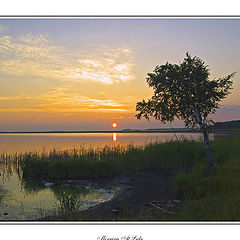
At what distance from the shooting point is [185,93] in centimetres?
1297

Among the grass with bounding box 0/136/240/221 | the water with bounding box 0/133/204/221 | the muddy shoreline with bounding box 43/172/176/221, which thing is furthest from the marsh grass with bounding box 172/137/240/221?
the water with bounding box 0/133/204/221

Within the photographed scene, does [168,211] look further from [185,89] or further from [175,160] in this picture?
[175,160]

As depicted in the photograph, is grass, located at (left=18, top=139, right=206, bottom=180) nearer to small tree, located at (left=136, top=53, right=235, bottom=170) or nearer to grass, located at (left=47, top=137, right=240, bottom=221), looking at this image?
grass, located at (left=47, top=137, right=240, bottom=221)

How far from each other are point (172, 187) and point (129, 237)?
635 cm

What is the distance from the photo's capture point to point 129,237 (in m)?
6.43

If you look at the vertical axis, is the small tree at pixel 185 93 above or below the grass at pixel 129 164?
above

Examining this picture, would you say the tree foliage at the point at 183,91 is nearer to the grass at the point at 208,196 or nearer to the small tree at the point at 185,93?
the small tree at the point at 185,93

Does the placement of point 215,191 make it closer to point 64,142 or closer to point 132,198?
point 132,198

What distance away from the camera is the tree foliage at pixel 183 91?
42.1 feet

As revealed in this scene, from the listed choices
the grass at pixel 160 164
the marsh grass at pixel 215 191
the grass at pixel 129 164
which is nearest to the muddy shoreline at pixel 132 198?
Answer: the grass at pixel 160 164

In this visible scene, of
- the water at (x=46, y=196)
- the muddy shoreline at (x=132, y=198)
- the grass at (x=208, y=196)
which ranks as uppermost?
the grass at (x=208, y=196)

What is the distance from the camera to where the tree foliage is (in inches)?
505

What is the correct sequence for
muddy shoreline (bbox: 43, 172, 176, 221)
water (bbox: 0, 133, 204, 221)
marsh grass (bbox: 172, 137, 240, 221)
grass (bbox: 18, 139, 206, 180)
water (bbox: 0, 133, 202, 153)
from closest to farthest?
marsh grass (bbox: 172, 137, 240, 221)
muddy shoreline (bbox: 43, 172, 176, 221)
water (bbox: 0, 133, 204, 221)
grass (bbox: 18, 139, 206, 180)
water (bbox: 0, 133, 202, 153)

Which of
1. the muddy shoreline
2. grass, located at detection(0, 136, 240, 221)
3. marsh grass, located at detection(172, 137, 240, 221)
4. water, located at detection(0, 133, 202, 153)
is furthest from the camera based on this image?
water, located at detection(0, 133, 202, 153)
